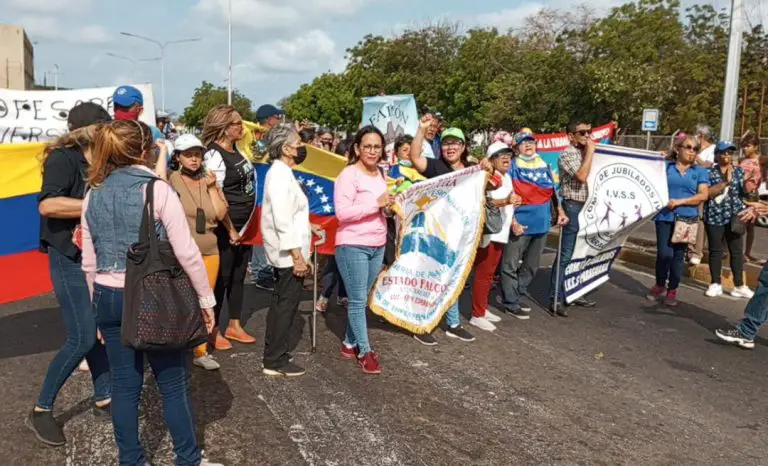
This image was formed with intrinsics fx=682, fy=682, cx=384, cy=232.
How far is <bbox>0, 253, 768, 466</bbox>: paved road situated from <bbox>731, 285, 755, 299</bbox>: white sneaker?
5.78ft

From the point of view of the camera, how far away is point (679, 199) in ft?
23.0

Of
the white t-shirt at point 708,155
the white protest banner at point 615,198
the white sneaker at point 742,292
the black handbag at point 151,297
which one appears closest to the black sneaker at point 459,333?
the white protest banner at point 615,198

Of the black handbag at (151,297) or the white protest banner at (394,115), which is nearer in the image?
the black handbag at (151,297)

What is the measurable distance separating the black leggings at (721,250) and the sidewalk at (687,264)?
23cm

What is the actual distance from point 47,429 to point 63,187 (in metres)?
1.32

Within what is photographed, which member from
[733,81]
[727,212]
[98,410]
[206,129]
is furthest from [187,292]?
[733,81]

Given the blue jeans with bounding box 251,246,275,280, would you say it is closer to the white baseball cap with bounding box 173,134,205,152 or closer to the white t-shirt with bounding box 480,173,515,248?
the white t-shirt with bounding box 480,173,515,248

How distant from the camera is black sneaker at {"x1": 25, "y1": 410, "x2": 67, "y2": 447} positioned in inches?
144

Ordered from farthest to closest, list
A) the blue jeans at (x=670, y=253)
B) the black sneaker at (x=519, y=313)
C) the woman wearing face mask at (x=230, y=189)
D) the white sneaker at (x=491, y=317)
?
the blue jeans at (x=670, y=253)
the black sneaker at (x=519, y=313)
the white sneaker at (x=491, y=317)
the woman wearing face mask at (x=230, y=189)

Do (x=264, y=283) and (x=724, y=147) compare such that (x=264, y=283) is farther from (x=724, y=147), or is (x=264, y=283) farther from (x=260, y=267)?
(x=724, y=147)

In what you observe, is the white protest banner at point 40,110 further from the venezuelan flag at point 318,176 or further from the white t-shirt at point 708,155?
the white t-shirt at point 708,155

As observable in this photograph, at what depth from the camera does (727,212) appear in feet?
24.5

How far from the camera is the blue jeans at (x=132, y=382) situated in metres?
2.97

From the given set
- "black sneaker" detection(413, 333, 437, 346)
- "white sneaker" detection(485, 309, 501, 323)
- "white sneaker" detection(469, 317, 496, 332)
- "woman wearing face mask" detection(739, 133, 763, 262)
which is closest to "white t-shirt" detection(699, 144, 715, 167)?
"woman wearing face mask" detection(739, 133, 763, 262)
